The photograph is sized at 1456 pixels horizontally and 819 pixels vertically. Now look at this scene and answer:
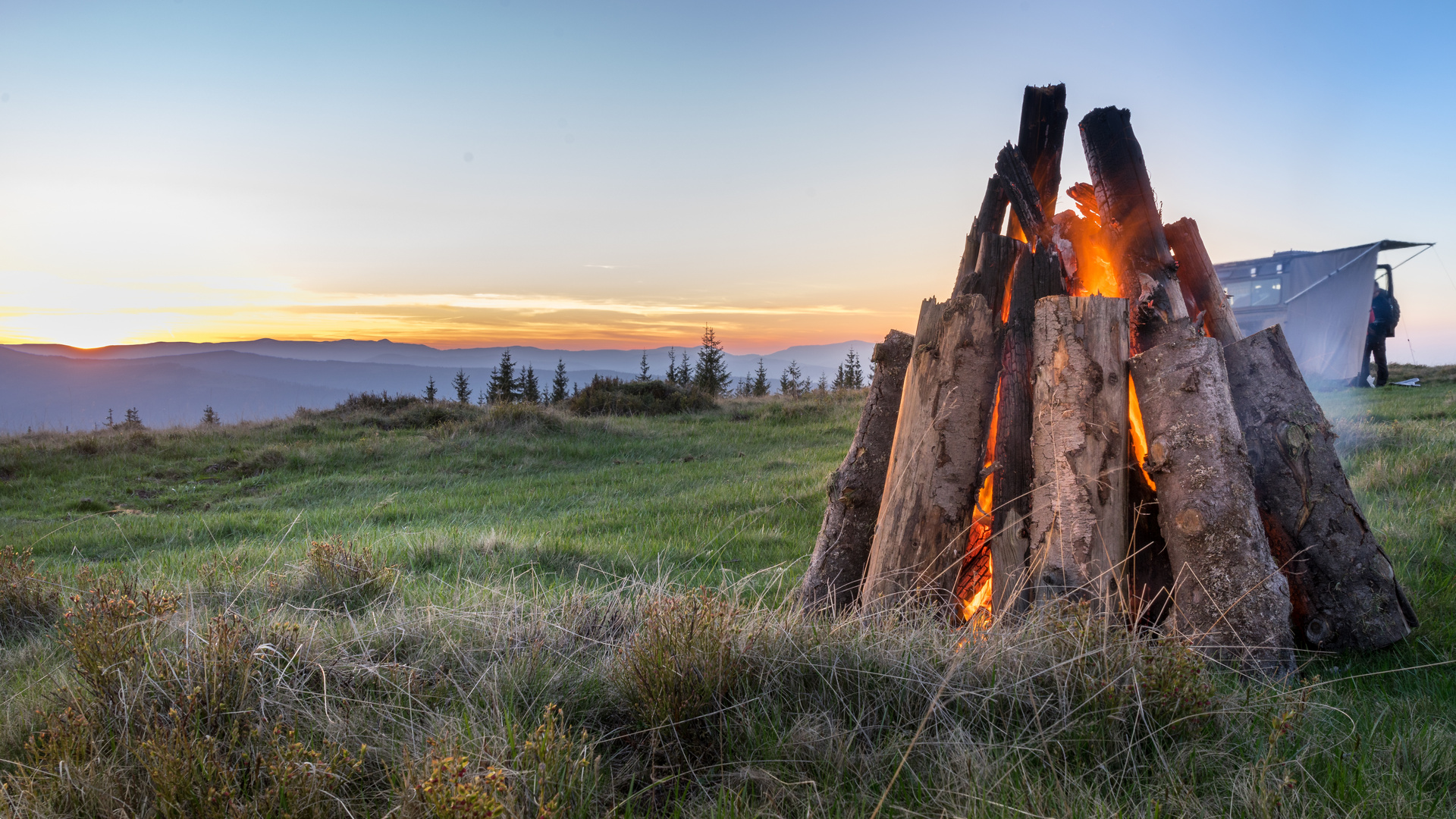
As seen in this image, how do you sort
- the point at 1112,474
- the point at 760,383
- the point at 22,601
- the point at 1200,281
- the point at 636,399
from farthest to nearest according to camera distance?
1. the point at 760,383
2. the point at 636,399
3. the point at 1200,281
4. the point at 22,601
5. the point at 1112,474

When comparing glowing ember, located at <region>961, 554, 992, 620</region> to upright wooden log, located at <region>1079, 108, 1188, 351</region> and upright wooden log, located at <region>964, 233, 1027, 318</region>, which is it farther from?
upright wooden log, located at <region>1079, 108, 1188, 351</region>

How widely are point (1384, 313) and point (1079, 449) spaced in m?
21.9

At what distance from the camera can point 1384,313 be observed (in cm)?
1867

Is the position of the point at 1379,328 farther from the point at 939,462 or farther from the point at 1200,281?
the point at 939,462

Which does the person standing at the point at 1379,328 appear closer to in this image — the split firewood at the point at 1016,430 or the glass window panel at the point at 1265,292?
the glass window panel at the point at 1265,292

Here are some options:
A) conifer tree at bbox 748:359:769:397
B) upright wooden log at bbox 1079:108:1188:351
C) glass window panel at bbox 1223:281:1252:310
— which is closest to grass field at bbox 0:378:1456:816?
upright wooden log at bbox 1079:108:1188:351

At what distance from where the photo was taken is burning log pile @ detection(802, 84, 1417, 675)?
133 inches


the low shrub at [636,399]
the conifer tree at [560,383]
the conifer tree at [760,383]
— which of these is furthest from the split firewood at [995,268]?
the conifer tree at [560,383]

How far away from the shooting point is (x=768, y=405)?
19875 millimetres

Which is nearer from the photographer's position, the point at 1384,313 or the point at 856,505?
the point at 856,505

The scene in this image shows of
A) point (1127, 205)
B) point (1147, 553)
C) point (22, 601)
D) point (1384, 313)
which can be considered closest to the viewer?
point (1147, 553)

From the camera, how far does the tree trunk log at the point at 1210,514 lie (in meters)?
3.27

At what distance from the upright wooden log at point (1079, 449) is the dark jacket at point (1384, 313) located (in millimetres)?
21221

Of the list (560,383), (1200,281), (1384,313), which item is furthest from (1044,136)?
(560,383)
